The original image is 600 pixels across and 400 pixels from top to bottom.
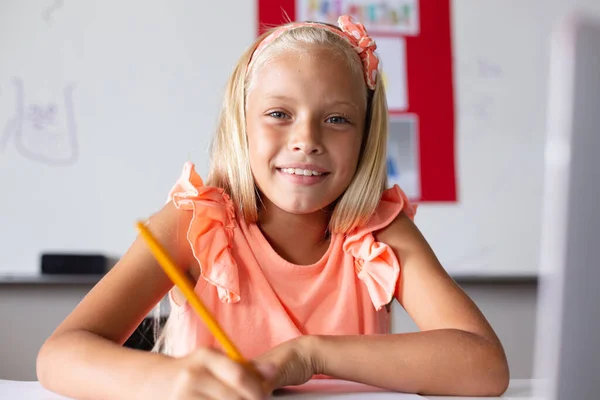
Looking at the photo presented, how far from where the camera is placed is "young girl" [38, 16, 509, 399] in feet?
3.04

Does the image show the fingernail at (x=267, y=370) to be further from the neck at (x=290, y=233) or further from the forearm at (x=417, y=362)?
the neck at (x=290, y=233)

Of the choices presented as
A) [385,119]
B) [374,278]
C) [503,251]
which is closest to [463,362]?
[374,278]

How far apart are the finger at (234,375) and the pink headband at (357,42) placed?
24.4 inches

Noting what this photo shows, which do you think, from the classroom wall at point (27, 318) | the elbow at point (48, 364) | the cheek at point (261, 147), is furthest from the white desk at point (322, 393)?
the classroom wall at point (27, 318)

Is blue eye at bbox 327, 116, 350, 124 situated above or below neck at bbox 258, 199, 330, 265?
above

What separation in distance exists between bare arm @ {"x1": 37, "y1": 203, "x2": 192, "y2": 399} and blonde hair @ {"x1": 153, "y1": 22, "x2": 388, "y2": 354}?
0.39ft

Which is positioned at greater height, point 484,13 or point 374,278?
point 484,13

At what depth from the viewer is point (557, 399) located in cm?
37

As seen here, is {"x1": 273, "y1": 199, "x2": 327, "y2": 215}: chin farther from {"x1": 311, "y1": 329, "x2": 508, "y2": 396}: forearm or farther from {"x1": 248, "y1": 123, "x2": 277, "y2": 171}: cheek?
{"x1": 311, "y1": 329, "x2": 508, "y2": 396}: forearm

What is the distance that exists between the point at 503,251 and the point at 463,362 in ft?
5.32

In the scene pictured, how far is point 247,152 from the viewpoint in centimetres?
109

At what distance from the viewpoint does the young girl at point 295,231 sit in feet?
3.04

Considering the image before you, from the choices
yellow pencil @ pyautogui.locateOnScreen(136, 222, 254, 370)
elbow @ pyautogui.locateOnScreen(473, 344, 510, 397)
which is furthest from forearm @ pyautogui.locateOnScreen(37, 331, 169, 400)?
elbow @ pyautogui.locateOnScreen(473, 344, 510, 397)

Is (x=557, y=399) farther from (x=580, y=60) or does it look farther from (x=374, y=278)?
(x=374, y=278)
